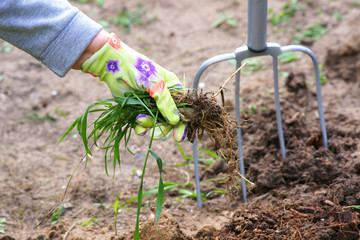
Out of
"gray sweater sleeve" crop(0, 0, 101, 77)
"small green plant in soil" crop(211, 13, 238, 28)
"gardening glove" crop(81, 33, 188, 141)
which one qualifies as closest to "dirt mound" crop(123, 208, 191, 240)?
"gardening glove" crop(81, 33, 188, 141)

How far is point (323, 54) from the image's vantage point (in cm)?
371

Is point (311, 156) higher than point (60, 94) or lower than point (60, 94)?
lower

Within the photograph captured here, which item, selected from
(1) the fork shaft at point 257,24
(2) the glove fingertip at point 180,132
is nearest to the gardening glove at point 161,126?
(2) the glove fingertip at point 180,132

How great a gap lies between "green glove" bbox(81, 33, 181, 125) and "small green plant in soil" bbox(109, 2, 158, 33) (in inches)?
99.9

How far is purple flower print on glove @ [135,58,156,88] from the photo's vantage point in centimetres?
197

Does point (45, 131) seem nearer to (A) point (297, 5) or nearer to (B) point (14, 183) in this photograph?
(B) point (14, 183)

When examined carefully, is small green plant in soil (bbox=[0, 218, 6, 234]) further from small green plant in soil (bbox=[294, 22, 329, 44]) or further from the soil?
small green plant in soil (bbox=[294, 22, 329, 44])

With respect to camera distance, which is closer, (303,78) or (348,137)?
(348,137)

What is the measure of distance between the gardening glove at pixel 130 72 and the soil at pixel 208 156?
609mm

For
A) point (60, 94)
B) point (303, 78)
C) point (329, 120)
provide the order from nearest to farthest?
point (329, 120)
point (303, 78)
point (60, 94)

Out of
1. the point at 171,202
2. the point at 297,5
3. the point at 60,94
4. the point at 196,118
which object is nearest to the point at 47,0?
the point at 196,118

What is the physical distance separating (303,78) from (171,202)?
143cm

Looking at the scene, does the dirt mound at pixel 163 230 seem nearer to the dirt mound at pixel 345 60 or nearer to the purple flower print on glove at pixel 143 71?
the purple flower print on glove at pixel 143 71

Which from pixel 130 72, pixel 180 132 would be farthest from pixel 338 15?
pixel 130 72
